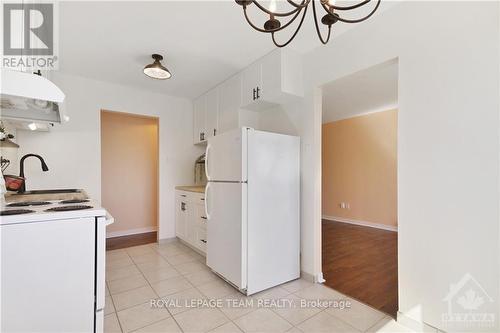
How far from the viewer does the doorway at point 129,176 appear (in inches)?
164

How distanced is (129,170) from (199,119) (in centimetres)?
172

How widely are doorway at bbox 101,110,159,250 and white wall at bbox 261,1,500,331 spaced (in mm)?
3647

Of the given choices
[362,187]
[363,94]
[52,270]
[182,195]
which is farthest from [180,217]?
[362,187]

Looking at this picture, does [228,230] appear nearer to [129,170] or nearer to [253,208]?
[253,208]

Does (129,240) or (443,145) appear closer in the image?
(443,145)

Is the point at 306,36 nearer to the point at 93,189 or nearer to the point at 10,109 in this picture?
the point at 10,109

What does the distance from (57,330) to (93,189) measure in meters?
2.42

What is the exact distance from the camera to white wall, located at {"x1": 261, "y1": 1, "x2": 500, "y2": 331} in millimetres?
1392

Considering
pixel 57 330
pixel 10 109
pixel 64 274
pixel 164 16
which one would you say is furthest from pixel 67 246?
pixel 164 16

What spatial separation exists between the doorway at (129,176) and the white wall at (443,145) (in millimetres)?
3647

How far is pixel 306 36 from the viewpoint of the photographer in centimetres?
228

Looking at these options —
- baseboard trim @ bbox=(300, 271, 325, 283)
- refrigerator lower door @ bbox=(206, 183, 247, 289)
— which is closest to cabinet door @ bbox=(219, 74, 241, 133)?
refrigerator lower door @ bbox=(206, 183, 247, 289)

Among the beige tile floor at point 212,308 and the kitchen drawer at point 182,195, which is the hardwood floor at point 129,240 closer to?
the kitchen drawer at point 182,195

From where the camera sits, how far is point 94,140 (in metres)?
3.31
